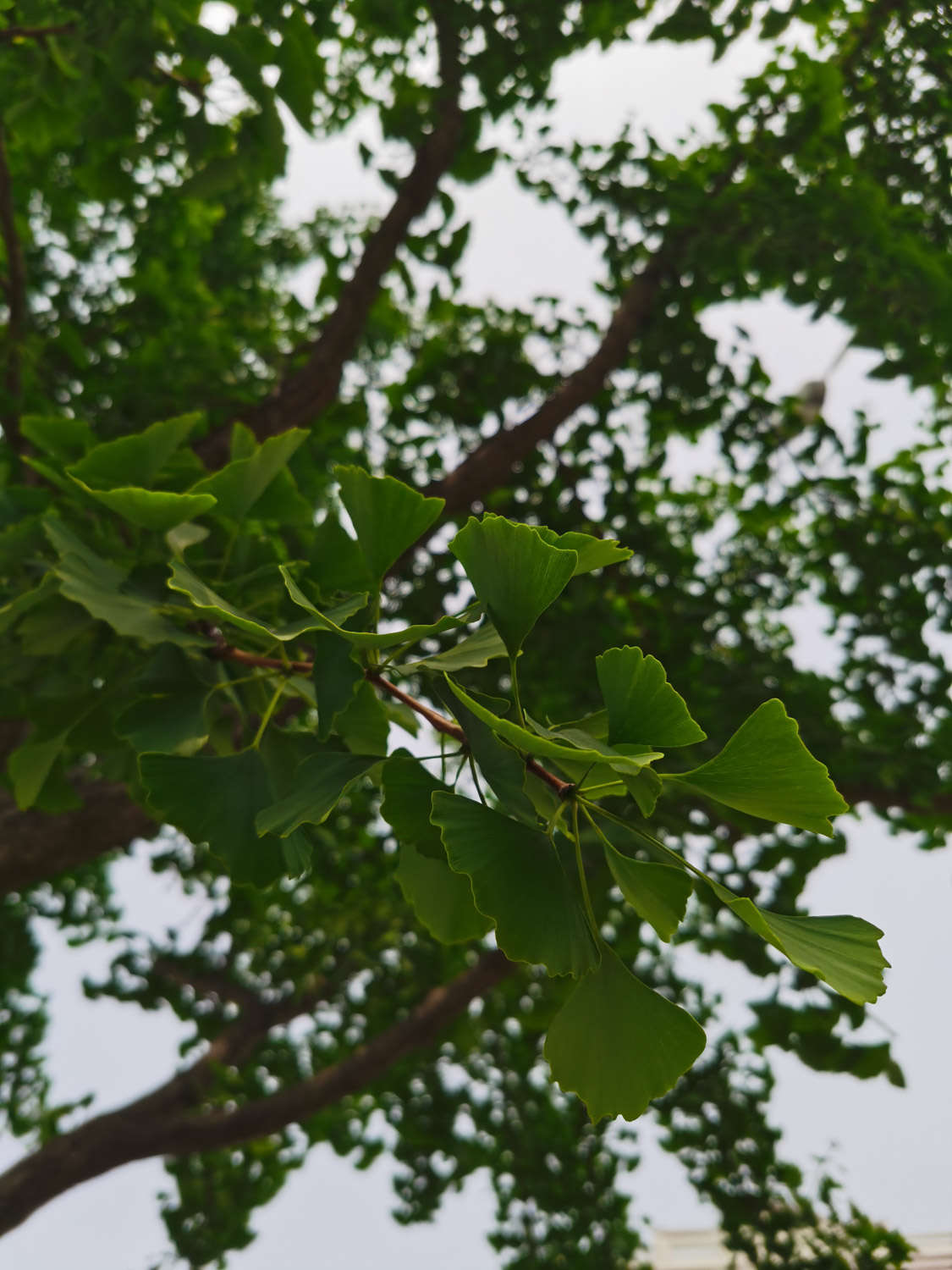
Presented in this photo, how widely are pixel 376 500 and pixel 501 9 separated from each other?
8.39 feet

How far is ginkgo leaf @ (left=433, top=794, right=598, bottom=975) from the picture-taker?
0.62 metres

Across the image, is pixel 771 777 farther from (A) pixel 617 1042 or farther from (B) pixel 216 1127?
(B) pixel 216 1127

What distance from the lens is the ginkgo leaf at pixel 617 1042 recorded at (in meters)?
0.68

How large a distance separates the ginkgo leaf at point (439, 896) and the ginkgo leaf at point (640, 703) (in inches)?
10.7

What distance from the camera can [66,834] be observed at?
101 inches

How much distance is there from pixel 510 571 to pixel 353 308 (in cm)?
279

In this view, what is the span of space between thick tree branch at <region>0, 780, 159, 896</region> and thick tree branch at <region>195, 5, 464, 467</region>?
1161 mm

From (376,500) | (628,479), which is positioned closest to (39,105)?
(376,500)

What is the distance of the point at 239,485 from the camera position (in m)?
1.07

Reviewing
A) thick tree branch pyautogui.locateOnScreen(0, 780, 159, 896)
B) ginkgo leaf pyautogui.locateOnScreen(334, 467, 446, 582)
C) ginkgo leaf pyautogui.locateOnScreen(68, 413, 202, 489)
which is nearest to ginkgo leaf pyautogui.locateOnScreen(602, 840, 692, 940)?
ginkgo leaf pyautogui.locateOnScreen(334, 467, 446, 582)

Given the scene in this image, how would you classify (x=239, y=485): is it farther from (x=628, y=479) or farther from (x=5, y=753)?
(x=628, y=479)

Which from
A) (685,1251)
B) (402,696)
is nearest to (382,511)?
(402,696)

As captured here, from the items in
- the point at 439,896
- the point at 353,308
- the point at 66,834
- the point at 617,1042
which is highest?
the point at 353,308

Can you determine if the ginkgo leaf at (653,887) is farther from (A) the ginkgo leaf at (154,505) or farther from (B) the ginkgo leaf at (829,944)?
(A) the ginkgo leaf at (154,505)
